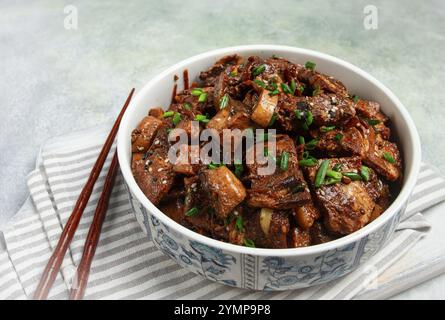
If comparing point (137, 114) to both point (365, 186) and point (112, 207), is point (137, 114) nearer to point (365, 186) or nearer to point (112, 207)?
point (112, 207)

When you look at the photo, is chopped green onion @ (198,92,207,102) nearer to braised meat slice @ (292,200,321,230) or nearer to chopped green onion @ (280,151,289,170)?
chopped green onion @ (280,151,289,170)

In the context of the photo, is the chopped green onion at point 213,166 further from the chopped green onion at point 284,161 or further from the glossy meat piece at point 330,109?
the glossy meat piece at point 330,109

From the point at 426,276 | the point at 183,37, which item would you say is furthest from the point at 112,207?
the point at 183,37

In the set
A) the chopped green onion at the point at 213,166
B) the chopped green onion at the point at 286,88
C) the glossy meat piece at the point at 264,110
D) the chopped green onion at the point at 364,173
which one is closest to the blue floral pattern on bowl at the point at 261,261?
the chopped green onion at the point at 364,173

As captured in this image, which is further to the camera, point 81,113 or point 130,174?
point 81,113

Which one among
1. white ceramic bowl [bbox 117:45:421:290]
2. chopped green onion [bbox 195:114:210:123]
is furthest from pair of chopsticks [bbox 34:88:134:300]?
chopped green onion [bbox 195:114:210:123]

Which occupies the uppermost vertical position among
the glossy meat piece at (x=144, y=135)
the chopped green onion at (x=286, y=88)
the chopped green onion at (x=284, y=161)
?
the chopped green onion at (x=286, y=88)
